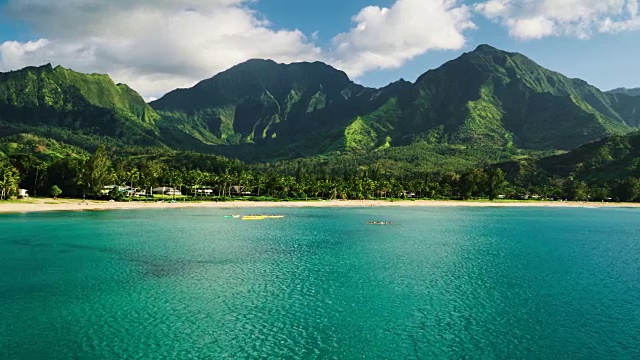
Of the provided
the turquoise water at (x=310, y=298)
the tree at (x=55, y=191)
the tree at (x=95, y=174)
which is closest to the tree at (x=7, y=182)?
the tree at (x=55, y=191)

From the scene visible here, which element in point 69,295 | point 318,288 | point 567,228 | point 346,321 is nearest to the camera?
point 346,321

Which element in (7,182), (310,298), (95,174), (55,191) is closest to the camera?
(310,298)

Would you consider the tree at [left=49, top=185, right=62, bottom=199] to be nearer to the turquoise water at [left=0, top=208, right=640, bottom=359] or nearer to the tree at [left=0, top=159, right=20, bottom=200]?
the tree at [left=0, top=159, right=20, bottom=200]

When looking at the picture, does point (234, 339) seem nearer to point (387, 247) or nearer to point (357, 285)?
point (357, 285)

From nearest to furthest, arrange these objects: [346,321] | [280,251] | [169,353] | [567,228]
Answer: [169,353] < [346,321] < [280,251] < [567,228]

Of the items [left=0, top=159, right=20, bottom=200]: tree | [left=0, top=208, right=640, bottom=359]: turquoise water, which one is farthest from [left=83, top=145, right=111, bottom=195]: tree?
[left=0, top=208, right=640, bottom=359]: turquoise water

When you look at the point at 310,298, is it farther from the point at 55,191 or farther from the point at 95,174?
the point at 55,191

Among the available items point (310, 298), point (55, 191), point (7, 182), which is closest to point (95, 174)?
point (55, 191)

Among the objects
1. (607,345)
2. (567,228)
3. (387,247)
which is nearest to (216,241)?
(387,247)
